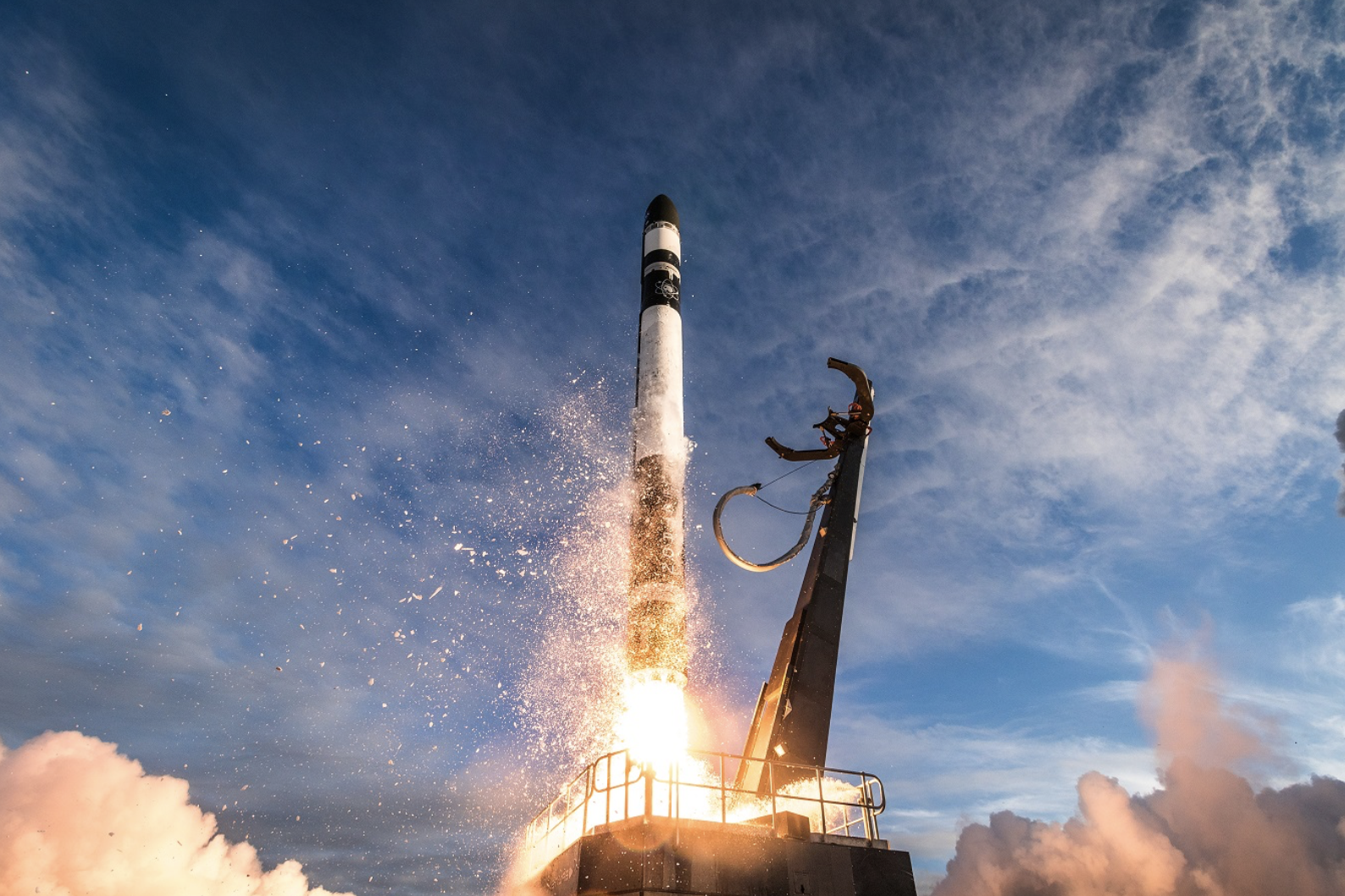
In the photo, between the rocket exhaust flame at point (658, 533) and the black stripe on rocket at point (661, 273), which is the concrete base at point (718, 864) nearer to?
the rocket exhaust flame at point (658, 533)

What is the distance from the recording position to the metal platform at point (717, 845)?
13648mm

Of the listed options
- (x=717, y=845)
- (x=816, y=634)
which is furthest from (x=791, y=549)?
(x=717, y=845)

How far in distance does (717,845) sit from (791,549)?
9363 mm

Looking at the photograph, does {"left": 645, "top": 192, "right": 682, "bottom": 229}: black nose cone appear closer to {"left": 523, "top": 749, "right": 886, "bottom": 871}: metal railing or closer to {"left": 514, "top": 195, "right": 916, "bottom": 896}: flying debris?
{"left": 514, "top": 195, "right": 916, "bottom": 896}: flying debris

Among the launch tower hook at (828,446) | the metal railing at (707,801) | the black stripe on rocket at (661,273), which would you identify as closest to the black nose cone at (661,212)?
the black stripe on rocket at (661,273)

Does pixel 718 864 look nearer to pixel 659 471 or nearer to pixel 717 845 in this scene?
pixel 717 845

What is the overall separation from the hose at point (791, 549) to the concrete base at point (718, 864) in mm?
7887

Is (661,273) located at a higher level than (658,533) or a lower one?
higher

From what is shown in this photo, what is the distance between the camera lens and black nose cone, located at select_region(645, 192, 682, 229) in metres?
28.6

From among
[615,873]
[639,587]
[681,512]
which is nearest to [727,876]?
[615,873]

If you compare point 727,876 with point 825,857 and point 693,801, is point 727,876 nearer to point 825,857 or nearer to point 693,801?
point 825,857

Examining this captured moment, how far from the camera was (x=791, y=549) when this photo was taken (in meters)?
22.0

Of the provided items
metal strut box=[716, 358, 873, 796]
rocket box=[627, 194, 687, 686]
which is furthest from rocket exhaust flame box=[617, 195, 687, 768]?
metal strut box=[716, 358, 873, 796]

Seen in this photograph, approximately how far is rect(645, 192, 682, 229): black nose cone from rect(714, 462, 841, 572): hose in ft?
38.2
